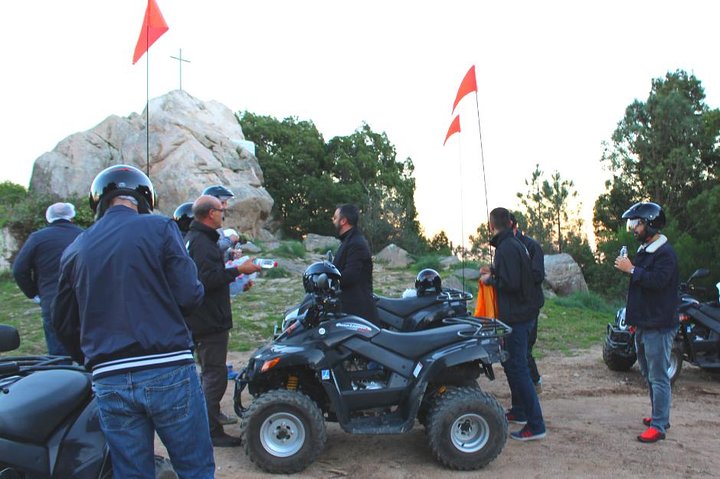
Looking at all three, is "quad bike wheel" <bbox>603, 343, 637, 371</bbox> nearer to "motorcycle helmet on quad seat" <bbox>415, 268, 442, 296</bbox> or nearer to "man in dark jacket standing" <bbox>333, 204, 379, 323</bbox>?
"motorcycle helmet on quad seat" <bbox>415, 268, 442, 296</bbox>

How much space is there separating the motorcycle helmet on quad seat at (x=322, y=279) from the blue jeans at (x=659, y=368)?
2.71m

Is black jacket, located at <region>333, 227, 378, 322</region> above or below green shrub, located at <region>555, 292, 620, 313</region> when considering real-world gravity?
above

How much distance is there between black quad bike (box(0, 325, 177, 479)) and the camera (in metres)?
2.70

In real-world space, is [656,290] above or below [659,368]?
above

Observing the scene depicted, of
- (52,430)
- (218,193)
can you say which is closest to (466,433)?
(218,193)

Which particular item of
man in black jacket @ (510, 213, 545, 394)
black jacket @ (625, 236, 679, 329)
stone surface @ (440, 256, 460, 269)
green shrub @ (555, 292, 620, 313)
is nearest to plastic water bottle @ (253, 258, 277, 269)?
man in black jacket @ (510, 213, 545, 394)

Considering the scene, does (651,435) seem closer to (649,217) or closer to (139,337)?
(649,217)

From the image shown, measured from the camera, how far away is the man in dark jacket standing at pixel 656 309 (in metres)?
5.48

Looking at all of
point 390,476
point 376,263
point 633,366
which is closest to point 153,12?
point 390,476

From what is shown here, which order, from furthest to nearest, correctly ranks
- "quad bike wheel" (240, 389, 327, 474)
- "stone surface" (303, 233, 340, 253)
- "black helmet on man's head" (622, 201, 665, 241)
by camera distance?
1. "stone surface" (303, 233, 340, 253)
2. "black helmet on man's head" (622, 201, 665, 241)
3. "quad bike wheel" (240, 389, 327, 474)

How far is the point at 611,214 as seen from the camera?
36156 millimetres

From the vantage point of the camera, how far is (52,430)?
9.12 feet

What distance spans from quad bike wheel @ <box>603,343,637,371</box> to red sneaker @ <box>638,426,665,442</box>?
10.2ft

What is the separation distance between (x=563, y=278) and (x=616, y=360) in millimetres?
10023
